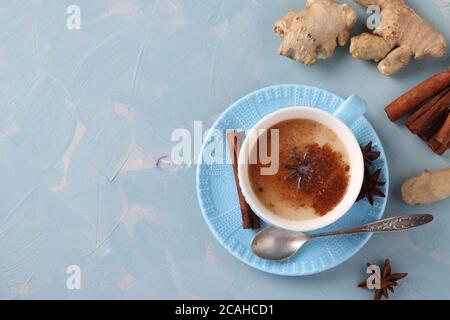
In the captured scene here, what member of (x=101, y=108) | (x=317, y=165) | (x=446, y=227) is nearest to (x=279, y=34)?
(x=317, y=165)

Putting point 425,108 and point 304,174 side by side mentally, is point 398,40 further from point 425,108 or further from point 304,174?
point 304,174

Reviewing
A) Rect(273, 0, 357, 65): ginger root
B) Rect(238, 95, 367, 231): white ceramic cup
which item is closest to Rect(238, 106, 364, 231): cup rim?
Rect(238, 95, 367, 231): white ceramic cup

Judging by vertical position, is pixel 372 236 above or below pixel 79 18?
below

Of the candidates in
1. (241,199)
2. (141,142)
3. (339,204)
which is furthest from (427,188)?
(141,142)

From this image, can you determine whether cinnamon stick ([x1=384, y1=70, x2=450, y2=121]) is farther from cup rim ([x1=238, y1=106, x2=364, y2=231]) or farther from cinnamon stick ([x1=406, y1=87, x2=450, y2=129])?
cup rim ([x1=238, y1=106, x2=364, y2=231])
